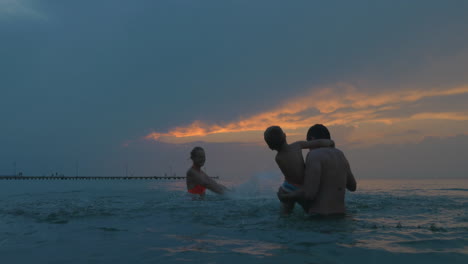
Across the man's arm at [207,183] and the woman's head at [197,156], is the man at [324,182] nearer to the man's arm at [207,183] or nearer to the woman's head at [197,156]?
the woman's head at [197,156]

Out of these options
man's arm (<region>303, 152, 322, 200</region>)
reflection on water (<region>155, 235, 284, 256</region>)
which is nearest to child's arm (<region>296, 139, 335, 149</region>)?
man's arm (<region>303, 152, 322, 200</region>)

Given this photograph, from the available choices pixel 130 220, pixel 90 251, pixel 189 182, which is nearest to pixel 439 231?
pixel 90 251

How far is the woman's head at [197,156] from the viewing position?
12.0 meters

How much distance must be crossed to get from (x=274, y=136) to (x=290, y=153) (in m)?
0.53

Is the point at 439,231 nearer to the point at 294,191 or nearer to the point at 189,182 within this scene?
the point at 294,191

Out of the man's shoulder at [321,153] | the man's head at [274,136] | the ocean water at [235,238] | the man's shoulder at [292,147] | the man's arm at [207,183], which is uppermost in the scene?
the man's head at [274,136]

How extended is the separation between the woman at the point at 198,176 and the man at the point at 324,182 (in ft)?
18.5

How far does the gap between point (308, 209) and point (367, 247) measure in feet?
8.18

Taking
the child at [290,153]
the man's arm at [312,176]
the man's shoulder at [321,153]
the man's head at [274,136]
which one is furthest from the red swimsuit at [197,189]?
the man's shoulder at [321,153]

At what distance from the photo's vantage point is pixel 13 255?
4574 mm

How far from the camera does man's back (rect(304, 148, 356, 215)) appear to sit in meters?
6.52

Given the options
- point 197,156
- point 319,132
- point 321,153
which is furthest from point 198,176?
point 321,153

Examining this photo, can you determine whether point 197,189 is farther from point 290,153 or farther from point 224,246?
point 224,246

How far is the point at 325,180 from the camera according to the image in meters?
6.56
